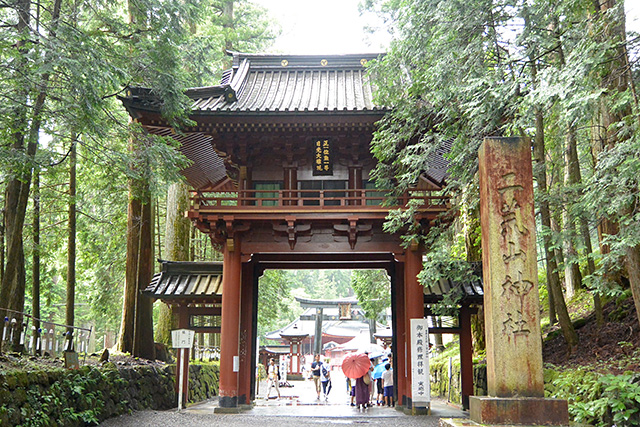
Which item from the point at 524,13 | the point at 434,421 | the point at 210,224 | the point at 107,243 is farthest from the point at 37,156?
the point at 107,243

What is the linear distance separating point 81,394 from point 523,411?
273 inches

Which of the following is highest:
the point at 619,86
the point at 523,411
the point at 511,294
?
the point at 619,86

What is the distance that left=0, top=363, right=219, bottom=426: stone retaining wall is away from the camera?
693 cm

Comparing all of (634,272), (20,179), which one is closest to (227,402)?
(20,179)

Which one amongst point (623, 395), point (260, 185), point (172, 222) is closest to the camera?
point (623, 395)

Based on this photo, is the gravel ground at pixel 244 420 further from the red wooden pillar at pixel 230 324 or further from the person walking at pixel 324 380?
the person walking at pixel 324 380

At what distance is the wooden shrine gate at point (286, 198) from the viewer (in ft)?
37.5

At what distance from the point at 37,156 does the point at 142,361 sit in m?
6.85

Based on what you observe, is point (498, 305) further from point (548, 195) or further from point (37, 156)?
point (37, 156)

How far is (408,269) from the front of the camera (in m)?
12.2

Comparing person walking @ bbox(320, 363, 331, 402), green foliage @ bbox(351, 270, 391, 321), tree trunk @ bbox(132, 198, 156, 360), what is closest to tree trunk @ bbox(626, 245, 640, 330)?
tree trunk @ bbox(132, 198, 156, 360)

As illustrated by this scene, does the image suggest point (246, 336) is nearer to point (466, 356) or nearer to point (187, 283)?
point (187, 283)

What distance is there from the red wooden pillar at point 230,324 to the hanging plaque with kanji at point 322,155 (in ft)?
8.40

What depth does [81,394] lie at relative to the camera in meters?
8.77
